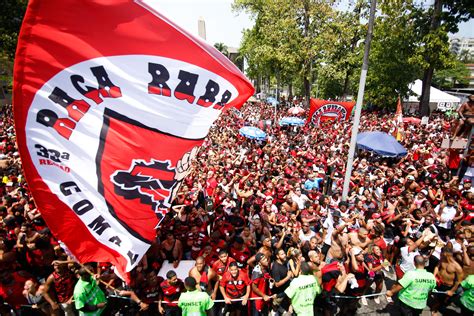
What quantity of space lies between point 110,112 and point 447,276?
6052 millimetres

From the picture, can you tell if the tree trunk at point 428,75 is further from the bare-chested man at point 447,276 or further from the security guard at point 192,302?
the security guard at point 192,302

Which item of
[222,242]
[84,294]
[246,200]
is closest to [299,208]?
[246,200]

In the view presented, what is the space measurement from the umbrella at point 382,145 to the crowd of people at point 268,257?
8.19ft

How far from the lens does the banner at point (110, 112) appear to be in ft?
11.2

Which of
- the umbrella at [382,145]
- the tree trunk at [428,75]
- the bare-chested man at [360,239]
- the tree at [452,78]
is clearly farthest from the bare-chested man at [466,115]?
the tree at [452,78]

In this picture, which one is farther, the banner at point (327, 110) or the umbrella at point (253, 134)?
the umbrella at point (253, 134)

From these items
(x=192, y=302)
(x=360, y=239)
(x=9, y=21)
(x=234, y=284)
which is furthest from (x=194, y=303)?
(x=9, y=21)

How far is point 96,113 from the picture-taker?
3.67 meters

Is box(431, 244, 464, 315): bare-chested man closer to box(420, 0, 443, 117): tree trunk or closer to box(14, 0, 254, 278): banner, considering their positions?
box(14, 0, 254, 278): banner

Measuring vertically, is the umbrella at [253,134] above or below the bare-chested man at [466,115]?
below

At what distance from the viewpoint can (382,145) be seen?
12430 millimetres

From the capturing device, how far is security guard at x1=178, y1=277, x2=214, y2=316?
4180 millimetres

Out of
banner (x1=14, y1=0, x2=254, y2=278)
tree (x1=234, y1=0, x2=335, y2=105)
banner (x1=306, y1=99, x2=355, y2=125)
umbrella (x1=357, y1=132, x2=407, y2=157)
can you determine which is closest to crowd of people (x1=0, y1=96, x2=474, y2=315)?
banner (x1=14, y1=0, x2=254, y2=278)

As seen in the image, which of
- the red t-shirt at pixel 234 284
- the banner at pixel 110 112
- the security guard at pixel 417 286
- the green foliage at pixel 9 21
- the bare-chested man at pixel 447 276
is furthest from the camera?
the green foliage at pixel 9 21
